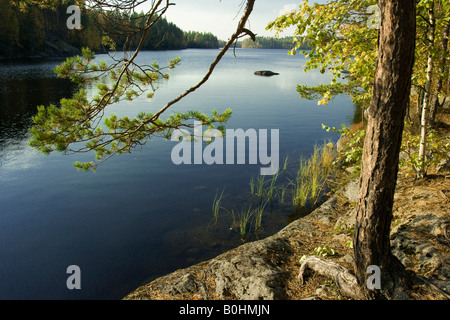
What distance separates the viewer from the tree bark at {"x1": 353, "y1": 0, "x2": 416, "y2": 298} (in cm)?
292

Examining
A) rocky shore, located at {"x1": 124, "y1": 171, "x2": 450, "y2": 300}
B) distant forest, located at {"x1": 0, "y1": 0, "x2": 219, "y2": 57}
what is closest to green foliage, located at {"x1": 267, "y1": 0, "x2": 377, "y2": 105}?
→ rocky shore, located at {"x1": 124, "y1": 171, "x2": 450, "y2": 300}

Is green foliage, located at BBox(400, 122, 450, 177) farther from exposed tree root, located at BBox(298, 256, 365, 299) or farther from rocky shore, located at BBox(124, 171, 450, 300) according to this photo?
exposed tree root, located at BBox(298, 256, 365, 299)

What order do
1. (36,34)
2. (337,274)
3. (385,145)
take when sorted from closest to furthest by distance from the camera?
1. (385,145)
2. (337,274)
3. (36,34)

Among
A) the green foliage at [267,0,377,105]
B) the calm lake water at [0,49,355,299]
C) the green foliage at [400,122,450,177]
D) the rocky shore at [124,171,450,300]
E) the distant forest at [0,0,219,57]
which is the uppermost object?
the distant forest at [0,0,219,57]

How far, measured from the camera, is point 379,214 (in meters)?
3.24

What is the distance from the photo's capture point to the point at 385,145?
10.2 feet

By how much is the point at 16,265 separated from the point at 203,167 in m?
6.95

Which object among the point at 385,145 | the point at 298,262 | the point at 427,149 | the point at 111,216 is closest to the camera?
the point at 385,145

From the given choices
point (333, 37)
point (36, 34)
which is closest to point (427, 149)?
point (333, 37)

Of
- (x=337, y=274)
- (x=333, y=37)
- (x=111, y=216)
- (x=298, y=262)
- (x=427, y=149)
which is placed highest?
(x=333, y=37)

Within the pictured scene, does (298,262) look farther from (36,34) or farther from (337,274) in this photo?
(36,34)

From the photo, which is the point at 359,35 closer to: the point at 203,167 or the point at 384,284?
the point at 384,284

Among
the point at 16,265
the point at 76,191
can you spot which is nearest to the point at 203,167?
the point at 76,191

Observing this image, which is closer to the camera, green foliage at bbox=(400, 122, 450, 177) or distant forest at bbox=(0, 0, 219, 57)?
green foliage at bbox=(400, 122, 450, 177)
